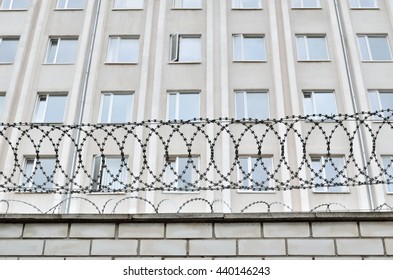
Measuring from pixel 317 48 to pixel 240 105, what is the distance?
3909mm

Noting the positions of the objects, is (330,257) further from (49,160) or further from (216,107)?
(49,160)

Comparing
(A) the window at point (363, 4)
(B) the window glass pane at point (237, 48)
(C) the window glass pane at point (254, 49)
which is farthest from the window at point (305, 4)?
(B) the window glass pane at point (237, 48)

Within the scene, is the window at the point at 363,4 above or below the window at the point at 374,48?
above

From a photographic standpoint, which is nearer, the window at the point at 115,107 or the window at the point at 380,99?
the window at the point at 380,99

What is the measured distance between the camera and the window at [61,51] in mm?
16266

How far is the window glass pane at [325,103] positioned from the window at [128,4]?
7.87 metres

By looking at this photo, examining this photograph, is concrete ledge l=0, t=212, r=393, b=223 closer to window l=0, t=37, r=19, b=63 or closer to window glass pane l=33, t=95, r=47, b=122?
window glass pane l=33, t=95, r=47, b=122

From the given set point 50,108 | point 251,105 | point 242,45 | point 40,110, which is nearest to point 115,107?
point 50,108

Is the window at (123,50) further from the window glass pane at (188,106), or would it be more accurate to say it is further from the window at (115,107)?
the window glass pane at (188,106)

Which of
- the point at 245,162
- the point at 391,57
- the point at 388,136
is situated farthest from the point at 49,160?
the point at 391,57

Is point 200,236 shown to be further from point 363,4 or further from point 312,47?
point 363,4

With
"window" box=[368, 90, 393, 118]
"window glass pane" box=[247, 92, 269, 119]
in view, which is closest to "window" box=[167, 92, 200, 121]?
"window glass pane" box=[247, 92, 269, 119]

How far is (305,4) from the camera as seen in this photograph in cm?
1723

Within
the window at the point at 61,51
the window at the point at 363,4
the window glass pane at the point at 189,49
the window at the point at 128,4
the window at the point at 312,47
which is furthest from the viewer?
the window at the point at 128,4
